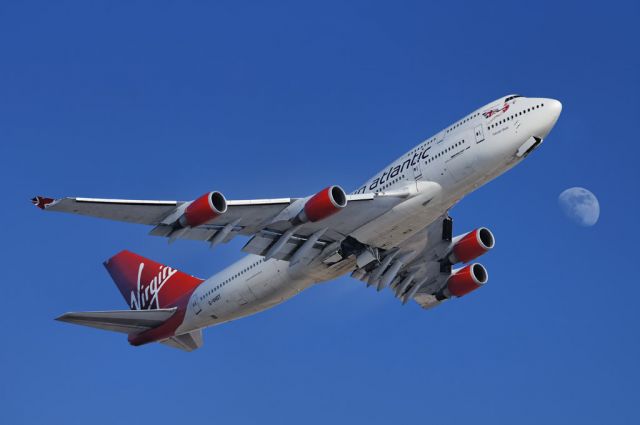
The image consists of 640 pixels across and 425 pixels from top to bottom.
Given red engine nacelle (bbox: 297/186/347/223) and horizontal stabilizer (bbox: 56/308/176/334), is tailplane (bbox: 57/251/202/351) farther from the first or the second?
Result: red engine nacelle (bbox: 297/186/347/223)

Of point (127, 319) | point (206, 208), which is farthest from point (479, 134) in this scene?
point (127, 319)

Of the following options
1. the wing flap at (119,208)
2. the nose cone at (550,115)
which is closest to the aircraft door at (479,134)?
the nose cone at (550,115)

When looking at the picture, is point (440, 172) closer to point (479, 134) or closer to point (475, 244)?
point (479, 134)

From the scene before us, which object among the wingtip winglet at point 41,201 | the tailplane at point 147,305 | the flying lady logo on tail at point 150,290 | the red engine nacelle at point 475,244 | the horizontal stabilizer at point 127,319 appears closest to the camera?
the wingtip winglet at point 41,201

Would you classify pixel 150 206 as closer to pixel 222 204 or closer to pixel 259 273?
pixel 222 204

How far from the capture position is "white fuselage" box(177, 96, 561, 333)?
34.3 meters

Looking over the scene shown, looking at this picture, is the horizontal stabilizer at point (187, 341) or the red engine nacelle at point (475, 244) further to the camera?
the horizontal stabilizer at point (187, 341)

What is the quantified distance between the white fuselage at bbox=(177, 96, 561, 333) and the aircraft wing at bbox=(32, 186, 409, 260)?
831mm

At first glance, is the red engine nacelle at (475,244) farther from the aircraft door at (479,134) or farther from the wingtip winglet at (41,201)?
the wingtip winglet at (41,201)

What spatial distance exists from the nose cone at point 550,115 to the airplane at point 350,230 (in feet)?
0.16

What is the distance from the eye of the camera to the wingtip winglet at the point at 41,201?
31.1 meters

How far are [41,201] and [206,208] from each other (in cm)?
570

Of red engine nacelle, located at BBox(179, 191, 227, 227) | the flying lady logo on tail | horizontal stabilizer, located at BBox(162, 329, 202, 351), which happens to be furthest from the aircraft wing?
the flying lady logo on tail

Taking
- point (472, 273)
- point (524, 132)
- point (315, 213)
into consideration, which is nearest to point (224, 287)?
point (315, 213)
